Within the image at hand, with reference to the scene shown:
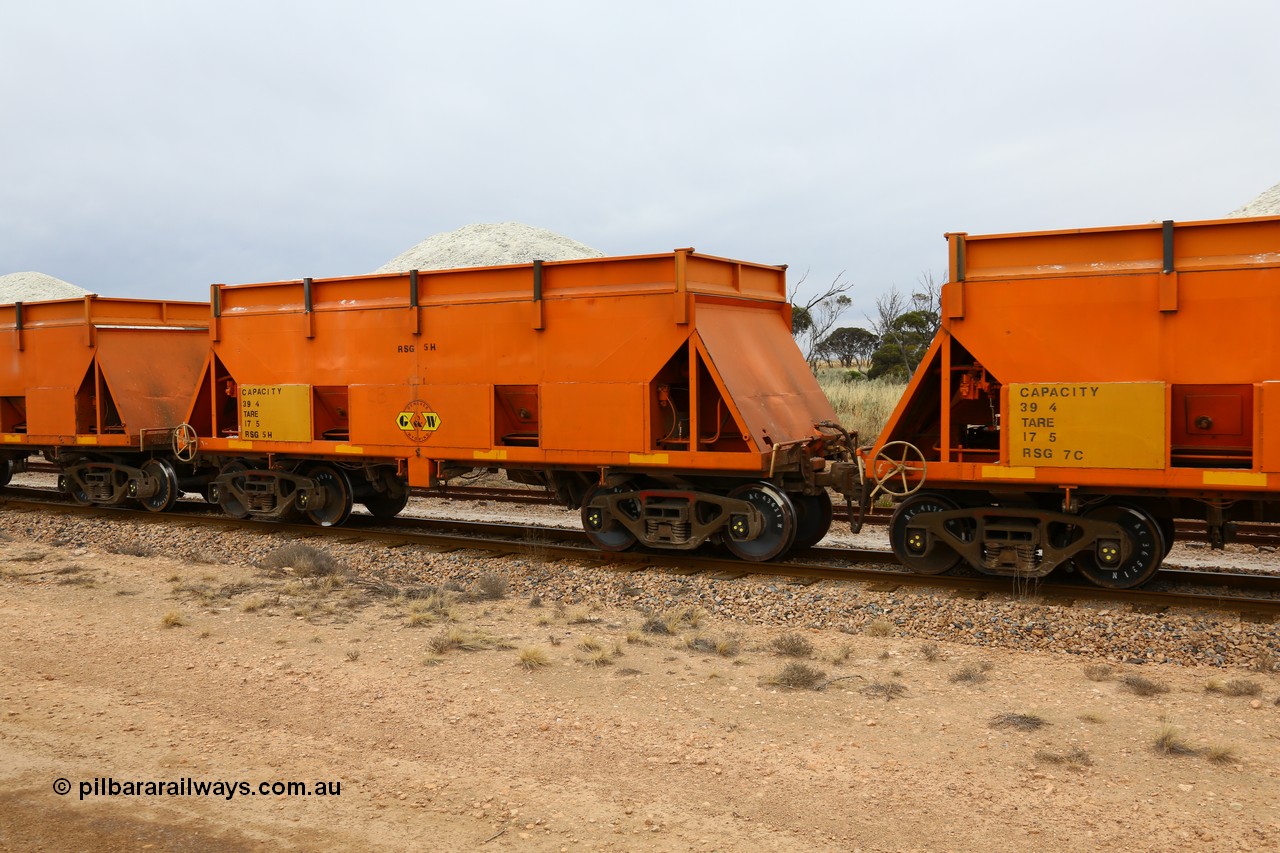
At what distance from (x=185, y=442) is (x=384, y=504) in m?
2.88

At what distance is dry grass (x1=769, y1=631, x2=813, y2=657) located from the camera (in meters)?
7.37

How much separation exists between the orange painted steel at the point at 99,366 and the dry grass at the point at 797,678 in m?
11.6

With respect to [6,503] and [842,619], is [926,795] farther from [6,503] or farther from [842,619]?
[6,503]

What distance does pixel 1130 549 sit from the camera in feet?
29.0

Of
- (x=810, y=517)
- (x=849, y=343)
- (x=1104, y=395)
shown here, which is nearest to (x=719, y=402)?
(x=810, y=517)

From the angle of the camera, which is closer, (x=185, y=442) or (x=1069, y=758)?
(x=1069, y=758)

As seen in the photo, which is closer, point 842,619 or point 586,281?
point 842,619

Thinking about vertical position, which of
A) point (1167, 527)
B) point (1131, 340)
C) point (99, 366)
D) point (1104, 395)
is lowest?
point (1167, 527)

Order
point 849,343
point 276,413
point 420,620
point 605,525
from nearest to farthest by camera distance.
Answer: point 420,620, point 605,525, point 276,413, point 849,343

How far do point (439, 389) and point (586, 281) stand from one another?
2297 millimetres

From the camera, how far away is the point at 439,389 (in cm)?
1212

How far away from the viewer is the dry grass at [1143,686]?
643 centimetres

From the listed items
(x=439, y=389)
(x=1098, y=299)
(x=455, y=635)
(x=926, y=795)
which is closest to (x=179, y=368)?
(x=439, y=389)

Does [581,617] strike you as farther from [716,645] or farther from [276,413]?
[276,413]
